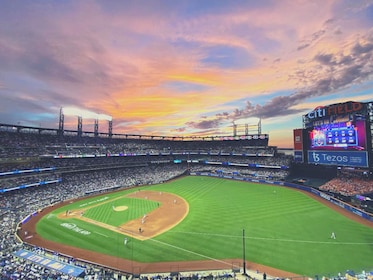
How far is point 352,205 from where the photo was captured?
34.4m

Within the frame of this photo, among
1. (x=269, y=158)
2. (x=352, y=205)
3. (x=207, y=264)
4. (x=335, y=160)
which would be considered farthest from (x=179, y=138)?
(x=207, y=264)

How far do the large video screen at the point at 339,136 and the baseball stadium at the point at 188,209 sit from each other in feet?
0.64

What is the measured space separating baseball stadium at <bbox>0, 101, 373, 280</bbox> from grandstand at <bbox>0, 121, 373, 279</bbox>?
29cm

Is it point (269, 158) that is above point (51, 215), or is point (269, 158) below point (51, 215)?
above

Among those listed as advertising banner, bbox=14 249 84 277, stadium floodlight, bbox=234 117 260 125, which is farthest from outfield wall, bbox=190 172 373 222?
advertising banner, bbox=14 249 84 277

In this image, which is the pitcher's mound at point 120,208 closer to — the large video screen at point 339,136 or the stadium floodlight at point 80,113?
the stadium floodlight at point 80,113

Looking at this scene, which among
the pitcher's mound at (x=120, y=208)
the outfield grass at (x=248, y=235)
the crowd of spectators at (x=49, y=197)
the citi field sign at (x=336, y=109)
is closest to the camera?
the crowd of spectators at (x=49, y=197)

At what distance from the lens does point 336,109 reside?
41.4 meters

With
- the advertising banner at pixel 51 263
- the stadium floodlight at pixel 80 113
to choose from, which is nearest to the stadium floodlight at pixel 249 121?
the stadium floodlight at pixel 80 113

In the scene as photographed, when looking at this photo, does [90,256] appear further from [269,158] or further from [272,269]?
[269,158]

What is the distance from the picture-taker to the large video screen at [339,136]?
38219mm

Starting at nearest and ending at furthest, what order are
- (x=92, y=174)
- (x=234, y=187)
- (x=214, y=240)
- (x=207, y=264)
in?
(x=207, y=264) → (x=214, y=240) → (x=234, y=187) → (x=92, y=174)

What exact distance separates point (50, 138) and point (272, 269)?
207 ft

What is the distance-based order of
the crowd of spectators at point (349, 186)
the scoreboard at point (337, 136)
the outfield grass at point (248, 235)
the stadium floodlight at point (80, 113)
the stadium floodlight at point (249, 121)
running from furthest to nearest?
the stadium floodlight at point (249, 121) → the stadium floodlight at point (80, 113) → the scoreboard at point (337, 136) → the crowd of spectators at point (349, 186) → the outfield grass at point (248, 235)
